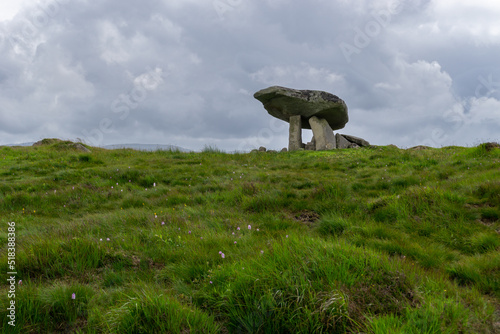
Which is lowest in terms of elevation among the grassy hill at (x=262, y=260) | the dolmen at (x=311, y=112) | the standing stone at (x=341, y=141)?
the grassy hill at (x=262, y=260)

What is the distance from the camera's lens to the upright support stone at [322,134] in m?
19.2

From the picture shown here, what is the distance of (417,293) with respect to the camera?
256 centimetres

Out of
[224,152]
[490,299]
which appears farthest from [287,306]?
[224,152]

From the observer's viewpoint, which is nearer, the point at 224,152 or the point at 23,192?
the point at 23,192

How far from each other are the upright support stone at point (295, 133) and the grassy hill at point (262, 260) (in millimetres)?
12377

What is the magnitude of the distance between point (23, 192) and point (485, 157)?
15.3 meters

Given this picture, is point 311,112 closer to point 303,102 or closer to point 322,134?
point 303,102

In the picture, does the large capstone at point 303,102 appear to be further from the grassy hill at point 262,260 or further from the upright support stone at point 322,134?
the grassy hill at point 262,260

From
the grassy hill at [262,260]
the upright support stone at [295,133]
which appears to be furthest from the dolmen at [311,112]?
Answer: the grassy hill at [262,260]

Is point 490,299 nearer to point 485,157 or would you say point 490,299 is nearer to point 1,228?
point 1,228

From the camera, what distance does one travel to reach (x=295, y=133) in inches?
806

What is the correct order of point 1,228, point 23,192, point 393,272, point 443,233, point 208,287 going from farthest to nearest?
point 23,192
point 1,228
point 443,233
point 208,287
point 393,272

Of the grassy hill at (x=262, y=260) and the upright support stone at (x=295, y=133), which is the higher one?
the upright support stone at (x=295, y=133)

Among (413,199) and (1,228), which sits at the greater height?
(413,199)
